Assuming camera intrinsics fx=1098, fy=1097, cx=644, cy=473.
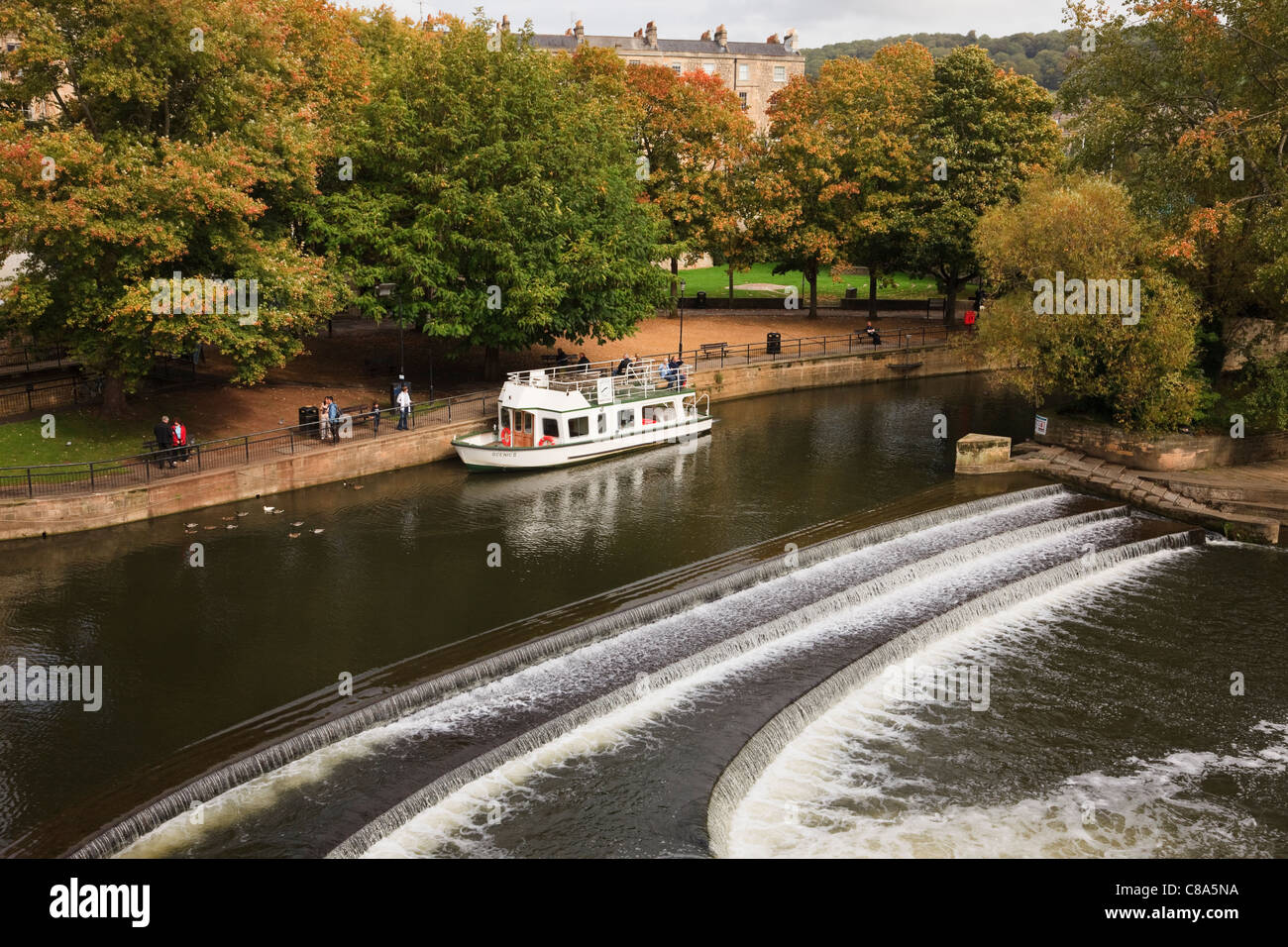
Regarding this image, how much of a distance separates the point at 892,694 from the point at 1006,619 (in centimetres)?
→ 508

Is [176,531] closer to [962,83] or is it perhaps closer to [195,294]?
[195,294]

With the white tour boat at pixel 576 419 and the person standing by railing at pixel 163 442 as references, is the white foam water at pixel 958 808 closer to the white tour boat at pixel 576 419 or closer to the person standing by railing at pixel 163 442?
the white tour boat at pixel 576 419

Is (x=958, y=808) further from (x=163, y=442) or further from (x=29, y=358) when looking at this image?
(x=29, y=358)

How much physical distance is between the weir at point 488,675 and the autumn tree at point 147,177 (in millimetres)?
16475

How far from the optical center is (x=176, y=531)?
29625 mm

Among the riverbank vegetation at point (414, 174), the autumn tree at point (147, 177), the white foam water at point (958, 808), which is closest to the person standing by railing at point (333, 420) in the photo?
the autumn tree at point (147, 177)

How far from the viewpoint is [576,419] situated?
37.8 meters

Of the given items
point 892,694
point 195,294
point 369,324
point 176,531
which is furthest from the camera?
point 369,324

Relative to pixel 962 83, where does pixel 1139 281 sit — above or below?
below

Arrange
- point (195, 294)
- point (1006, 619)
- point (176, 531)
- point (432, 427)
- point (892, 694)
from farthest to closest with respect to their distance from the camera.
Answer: point (432, 427) < point (195, 294) < point (176, 531) < point (1006, 619) < point (892, 694)

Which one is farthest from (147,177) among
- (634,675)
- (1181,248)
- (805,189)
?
(805,189)

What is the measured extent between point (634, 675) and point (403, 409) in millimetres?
18724

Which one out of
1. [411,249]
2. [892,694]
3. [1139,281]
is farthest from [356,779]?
[1139,281]

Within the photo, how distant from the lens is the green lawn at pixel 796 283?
231 feet
